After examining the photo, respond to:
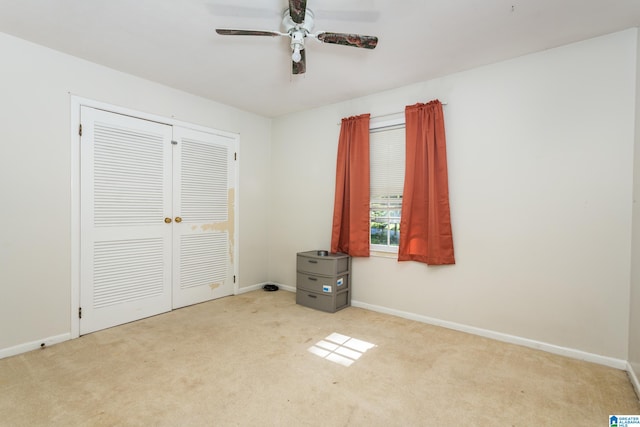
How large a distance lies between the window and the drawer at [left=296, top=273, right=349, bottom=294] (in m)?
0.54

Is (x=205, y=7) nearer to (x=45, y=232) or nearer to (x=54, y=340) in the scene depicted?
(x=45, y=232)

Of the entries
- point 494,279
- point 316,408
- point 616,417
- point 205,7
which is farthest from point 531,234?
point 205,7

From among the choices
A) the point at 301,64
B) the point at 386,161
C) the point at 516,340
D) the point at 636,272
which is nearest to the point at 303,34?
the point at 301,64

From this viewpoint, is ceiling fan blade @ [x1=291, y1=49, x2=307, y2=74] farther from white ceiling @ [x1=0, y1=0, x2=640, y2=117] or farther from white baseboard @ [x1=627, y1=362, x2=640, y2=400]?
white baseboard @ [x1=627, y1=362, x2=640, y2=400]

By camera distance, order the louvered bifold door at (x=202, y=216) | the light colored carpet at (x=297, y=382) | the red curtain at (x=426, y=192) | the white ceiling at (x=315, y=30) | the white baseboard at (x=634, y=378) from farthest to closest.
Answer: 1. the louvered bifold door at (x=202, y=216)
2. the red curtain at (x=426, y=192)
3. the white ceiling at (x=315, y=30)
4. the white baseboard at (x=634, y=378)
5. the light colored carpet at (x=297, y=382)

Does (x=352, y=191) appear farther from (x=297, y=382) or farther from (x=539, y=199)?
(x=297, y=382)

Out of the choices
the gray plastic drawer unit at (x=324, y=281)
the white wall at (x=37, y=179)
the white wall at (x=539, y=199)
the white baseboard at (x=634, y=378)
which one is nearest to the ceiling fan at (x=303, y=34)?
the white wall at (x=539, y=199)

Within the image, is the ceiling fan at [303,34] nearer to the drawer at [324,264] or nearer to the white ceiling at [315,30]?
the white ceiling at [315,30]

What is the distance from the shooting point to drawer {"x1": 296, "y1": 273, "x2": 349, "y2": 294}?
3303 mm

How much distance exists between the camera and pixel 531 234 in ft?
8.29

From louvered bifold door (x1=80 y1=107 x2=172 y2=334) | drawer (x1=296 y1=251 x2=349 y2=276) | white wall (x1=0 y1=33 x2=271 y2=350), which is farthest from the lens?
drawer (x1=296 y1=251 x2=349 y2=276)

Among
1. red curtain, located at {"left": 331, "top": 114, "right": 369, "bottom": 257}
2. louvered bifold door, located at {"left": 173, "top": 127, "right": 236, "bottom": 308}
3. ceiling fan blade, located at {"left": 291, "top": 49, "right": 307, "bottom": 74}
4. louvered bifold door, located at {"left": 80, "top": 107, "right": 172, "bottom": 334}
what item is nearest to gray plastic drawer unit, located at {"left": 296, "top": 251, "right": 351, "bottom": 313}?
red curtain, located at {"left": 331, "top": 114, "right": 369, "bottom": 257}

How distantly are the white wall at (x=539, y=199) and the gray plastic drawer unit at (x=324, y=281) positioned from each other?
0.47m

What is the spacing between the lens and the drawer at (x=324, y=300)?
3.32 m
